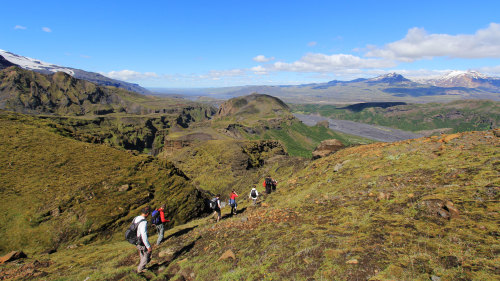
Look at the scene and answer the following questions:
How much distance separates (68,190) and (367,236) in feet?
92.9

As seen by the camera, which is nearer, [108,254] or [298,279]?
[298,279]

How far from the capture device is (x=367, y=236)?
1105 centimetres

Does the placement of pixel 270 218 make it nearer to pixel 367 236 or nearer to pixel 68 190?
pixel 367 236

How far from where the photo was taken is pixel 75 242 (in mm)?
21406

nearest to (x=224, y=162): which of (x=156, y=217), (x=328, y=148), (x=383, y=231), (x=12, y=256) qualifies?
(x=328, y=148)

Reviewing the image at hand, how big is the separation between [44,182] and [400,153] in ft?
124

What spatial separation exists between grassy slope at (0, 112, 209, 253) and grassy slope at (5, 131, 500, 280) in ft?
13.0

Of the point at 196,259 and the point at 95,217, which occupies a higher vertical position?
the point at 196,259

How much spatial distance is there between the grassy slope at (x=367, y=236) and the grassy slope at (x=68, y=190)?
3.96m

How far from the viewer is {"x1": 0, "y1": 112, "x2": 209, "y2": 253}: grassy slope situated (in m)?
21.5

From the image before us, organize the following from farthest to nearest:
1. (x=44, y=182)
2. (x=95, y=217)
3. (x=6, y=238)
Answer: (x=44, y=182)
(x=95, y=217)
(x=6, y=238)

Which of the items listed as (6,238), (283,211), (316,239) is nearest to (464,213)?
(316,239)

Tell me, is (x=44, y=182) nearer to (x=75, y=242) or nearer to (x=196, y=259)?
(x=75, y=242)

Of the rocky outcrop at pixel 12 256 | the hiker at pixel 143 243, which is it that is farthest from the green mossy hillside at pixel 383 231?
the rocky outcrop at pixel 12 256
